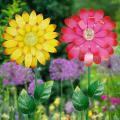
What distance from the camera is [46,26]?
3145 millimetres

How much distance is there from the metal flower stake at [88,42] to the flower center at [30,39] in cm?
15

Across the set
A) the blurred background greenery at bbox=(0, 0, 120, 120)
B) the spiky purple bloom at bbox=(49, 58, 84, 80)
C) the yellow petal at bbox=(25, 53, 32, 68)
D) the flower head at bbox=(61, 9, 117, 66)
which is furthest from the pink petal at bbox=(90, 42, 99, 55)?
the spiky purple bloom at bbox=(49, 58, 84, 80)

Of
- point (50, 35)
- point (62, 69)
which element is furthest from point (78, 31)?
point (62, 69)

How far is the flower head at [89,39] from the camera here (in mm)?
3076

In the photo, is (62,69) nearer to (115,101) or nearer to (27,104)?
(115,101)

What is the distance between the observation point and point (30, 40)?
3141 millimetres

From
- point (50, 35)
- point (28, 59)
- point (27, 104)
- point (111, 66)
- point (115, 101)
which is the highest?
point (50, 35)

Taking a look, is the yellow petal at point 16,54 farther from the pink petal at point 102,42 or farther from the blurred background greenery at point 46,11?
the blurred background greenery at point 46,11

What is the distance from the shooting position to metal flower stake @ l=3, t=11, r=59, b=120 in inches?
121

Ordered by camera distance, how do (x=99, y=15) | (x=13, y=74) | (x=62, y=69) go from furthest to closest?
(x=62, y=69) → (x=13, y=74) → (x=99, y=15)

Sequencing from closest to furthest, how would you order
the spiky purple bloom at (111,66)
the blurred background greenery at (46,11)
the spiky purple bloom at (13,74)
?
the spiky purple bloom at (13,74), the blurred background greenery at (46,11), the spiky purple bloom at (111,66)

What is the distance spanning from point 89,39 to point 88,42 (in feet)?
0.08

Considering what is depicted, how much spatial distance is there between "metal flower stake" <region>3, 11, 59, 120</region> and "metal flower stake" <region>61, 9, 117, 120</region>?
0.09 metres

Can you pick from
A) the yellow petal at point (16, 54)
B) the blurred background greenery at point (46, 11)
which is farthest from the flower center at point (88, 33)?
the blurred background greenery at point (46, 11)
